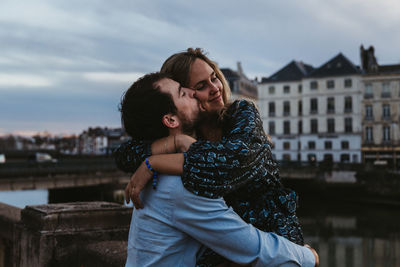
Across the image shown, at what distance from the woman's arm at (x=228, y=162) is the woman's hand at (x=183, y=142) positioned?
75mm

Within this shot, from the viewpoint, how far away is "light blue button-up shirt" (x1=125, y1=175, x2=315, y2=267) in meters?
1.32

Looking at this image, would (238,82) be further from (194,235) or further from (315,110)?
(194,235)

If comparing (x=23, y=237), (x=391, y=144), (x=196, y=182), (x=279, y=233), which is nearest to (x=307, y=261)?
(x=279, y=233)

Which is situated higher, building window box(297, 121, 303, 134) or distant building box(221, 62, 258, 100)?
distant building box(221, 62, 258, 100)

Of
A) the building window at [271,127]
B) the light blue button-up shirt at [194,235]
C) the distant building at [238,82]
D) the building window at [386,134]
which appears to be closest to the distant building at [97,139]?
the distant building at [238,82]

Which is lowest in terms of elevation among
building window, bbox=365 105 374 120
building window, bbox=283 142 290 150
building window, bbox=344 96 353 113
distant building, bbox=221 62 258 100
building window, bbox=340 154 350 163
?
building window, bbox=340 154 350 163

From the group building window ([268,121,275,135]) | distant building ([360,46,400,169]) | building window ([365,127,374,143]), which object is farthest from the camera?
building window ([268,121,275,135])

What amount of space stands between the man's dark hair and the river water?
1563cm

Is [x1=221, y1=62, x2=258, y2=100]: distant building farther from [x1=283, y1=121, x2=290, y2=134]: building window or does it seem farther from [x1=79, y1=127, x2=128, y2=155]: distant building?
[x1=79, y1=127, x2=128, y2=155]: distant building

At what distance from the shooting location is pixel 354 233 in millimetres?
20984

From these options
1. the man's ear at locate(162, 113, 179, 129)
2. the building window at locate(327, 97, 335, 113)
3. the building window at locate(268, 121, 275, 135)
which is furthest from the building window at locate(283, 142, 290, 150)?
the man's ear at locate(162, 113, 179, 129)

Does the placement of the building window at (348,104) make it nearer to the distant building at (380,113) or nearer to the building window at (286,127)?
the distant building at (380,113)

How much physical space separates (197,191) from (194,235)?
16 cm

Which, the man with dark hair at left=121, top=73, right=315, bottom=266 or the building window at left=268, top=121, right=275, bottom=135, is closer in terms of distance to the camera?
the man with dark hair at left=121, top=73, right=315, bottom=266
